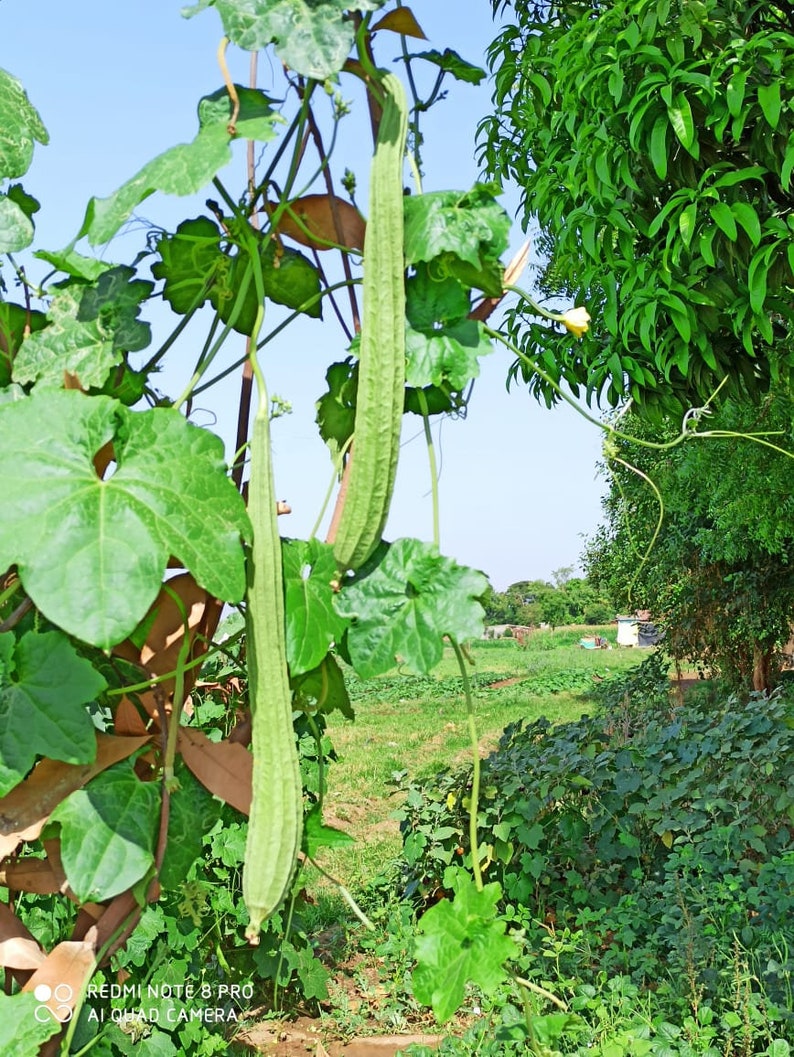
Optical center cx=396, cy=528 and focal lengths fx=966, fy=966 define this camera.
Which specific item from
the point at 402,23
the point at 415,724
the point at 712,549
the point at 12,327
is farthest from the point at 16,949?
the point at 415,724

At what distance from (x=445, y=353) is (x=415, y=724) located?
948 cm

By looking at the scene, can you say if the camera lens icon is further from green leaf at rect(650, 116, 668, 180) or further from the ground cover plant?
green leaf at rect(650, 116, 668, 180)

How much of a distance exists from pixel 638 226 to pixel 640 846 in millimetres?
2336

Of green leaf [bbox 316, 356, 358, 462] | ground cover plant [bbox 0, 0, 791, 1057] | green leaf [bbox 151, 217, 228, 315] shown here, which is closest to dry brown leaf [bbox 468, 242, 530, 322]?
ground cover plant [bbox 0, 0, 791, 1057]

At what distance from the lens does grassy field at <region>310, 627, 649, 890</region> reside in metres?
5.03

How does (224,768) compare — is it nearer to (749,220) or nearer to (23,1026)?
(23,1026)

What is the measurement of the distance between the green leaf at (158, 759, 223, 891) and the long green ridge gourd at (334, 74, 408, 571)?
36 centimetres

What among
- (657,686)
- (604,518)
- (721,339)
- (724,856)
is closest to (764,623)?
(657,686)

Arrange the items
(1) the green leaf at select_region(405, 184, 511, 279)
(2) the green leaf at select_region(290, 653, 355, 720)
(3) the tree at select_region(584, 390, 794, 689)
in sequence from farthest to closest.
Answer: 1. (3) the tree at select_region(584, 390, 794, 689)
2. (2) the green leaf at select_region(290, 653, 355, 720)
3. (1) the green leaf at select_region(405, 184, 511, 279)

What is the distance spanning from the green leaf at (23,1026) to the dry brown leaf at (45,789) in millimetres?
196

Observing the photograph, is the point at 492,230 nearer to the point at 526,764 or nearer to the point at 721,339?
the point at 526,764

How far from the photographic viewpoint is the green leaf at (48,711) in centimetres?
90

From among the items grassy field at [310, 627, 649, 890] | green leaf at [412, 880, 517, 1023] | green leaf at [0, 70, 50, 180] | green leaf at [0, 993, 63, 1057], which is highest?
green leaf at [0, 70, 50, 180]

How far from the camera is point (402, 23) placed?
939mm
